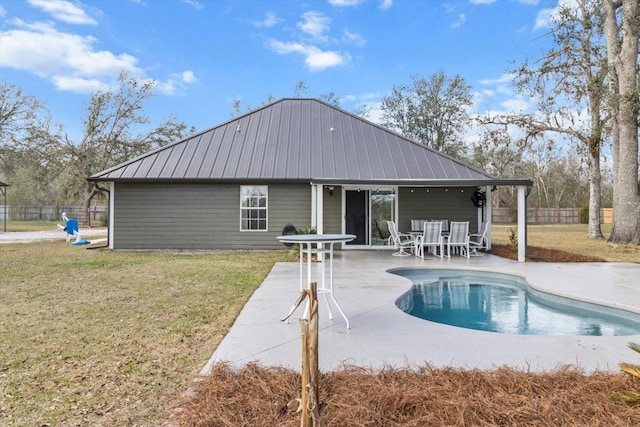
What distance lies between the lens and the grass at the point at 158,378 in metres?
2.21

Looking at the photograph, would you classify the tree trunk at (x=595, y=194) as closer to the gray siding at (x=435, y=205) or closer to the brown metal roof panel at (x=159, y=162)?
the gray siding at (x=435, y=205)

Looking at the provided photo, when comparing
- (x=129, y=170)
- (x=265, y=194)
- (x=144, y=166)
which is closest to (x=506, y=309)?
(x=265, y=194)

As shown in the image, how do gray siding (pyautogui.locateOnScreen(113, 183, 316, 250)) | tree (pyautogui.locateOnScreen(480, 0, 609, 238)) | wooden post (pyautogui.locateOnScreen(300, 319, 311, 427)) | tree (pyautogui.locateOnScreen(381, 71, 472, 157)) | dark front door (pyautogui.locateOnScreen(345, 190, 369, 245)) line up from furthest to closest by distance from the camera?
tree (pyautogui.locateOnScreen(381, 71, 472, 157)), tree (pyautogui.locateOnScreen(480, 0, 609, 238)), dark front door (pyautogui.locateOnScreen(345, 190, 369, 245)), gray siding (pyautogui.locateOnScreen(113, 183, 316, 250)), wooden post (pyautogui.locateOnScreen(300, 319, 311, 427))

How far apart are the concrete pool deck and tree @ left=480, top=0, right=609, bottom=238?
11.0 m

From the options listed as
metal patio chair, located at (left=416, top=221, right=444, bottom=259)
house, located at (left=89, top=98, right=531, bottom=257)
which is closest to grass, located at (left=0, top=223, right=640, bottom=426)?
metal patio chair, located at (left=416, top=221, right=444, bottom=259)

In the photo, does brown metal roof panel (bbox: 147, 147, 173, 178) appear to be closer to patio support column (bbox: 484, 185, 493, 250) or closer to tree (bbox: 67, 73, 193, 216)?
patio support column (bbox: 484, 185, 493, 250)

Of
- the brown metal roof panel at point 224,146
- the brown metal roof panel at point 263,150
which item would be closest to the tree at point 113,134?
the brown metal roof panel at point 224,146

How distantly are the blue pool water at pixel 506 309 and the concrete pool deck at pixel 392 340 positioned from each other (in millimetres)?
182

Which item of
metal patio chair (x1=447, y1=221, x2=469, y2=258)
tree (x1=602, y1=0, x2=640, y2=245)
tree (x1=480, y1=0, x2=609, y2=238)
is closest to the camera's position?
metal patio chair (x1=447, y1=221, x2=469, y2=258)

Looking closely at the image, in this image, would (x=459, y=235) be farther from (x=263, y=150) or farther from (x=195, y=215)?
(x=195, y=215)

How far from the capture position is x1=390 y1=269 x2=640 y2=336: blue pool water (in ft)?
14.8

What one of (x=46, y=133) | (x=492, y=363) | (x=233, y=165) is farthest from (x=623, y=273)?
(x=46, y=133)

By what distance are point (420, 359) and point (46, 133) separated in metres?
28.3

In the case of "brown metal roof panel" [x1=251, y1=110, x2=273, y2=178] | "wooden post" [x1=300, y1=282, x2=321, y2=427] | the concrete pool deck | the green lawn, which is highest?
"brown metal roof panel" [x1=251, y1=110, x2=273, y2=178]
